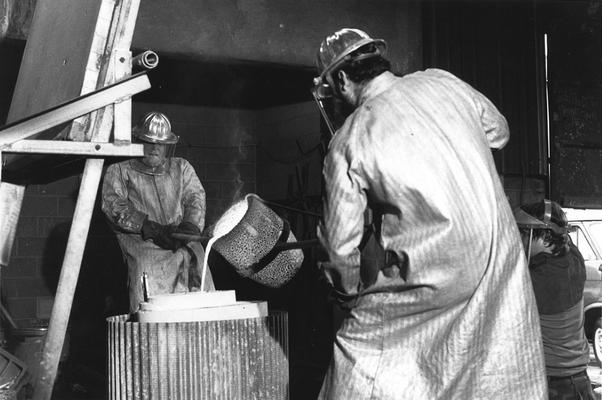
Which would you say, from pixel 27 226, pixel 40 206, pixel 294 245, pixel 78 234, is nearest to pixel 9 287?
pixel 27 226

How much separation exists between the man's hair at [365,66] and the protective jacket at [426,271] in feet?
0.76

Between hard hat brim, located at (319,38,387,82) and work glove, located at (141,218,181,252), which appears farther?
work glove, located at (141,218,181,252)

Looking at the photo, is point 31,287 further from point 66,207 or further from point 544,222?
point 544,222

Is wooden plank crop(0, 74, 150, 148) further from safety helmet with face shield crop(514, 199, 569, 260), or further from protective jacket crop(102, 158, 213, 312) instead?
protective jacket crop(102, 158, 213, 312)

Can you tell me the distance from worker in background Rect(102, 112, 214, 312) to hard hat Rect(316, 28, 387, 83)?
10.7 ft

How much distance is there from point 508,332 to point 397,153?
0.73 m

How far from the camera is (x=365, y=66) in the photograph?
329cm

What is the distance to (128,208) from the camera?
21.1 feet

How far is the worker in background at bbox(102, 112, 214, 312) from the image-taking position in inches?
252

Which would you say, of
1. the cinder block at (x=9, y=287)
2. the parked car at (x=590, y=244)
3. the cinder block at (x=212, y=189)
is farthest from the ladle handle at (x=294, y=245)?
the parked car at (x=590, y=244)

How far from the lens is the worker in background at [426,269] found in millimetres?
2975

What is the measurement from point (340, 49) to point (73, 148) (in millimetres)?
1056

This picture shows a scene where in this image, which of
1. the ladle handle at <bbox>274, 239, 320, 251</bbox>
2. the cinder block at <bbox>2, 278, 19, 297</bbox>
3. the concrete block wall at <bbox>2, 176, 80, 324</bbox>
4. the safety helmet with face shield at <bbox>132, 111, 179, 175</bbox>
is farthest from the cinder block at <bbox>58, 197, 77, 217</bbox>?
the ladle handle at <bbox>274, 239, 320, 251</bbox>

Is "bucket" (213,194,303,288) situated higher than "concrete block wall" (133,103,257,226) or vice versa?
"concrete block wall" (133,103,257,226)
